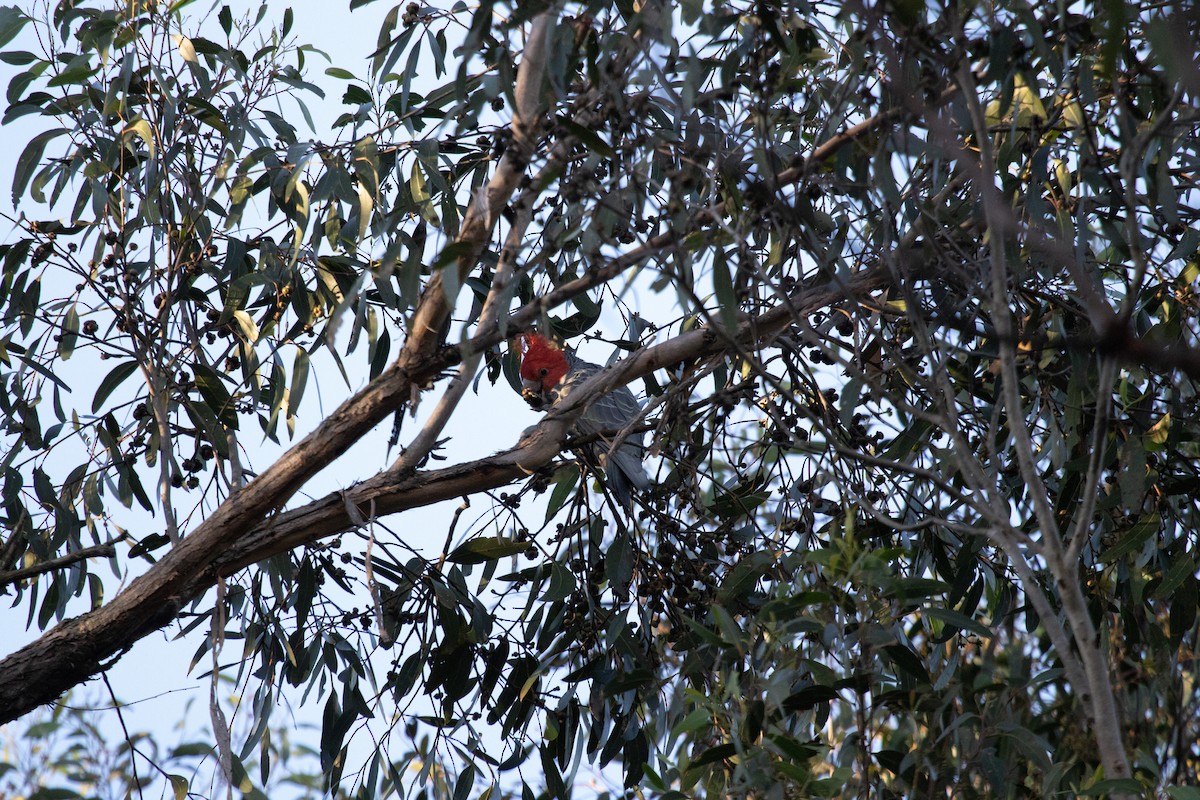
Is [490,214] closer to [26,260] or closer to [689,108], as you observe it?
[689,108]

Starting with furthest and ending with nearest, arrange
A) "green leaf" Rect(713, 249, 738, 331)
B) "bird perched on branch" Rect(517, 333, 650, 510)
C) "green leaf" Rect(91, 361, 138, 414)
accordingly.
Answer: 1. "bird perched on branch" Rect(517, 333, 650, 510)
2. "green leaf" Rect(91, 361, 138, 414)
3. "green leaf" Rect(713, 249, 738, 331)

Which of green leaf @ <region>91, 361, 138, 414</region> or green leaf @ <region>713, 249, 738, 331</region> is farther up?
green leaf @ <region>91, 361, 138, 414</region>

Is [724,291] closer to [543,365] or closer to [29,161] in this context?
[29,161]

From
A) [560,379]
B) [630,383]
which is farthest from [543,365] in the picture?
[630,383]

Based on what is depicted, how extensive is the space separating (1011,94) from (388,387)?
1319 millimetres

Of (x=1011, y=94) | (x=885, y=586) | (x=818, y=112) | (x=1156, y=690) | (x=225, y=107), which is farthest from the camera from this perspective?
(x=1156, y=690)

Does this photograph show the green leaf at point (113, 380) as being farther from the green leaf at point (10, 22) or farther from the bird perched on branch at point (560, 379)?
the bird perched on branch at point (560, 379)

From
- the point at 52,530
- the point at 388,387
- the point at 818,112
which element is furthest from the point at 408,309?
the point at 52,530

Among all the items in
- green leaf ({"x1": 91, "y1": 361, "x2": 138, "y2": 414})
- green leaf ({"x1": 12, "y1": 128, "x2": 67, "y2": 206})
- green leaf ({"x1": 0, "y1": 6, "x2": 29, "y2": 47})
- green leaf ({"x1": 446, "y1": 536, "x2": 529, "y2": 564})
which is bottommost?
green leaf ({"x1": 446, "y1": 536, "x2": 529, "y2": 564})

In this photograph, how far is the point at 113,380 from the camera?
2.86 m

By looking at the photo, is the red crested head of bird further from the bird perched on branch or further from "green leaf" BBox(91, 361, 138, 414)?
"green leaf" BBox(91, 361, 138, 414)

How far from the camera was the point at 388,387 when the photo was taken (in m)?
2.34

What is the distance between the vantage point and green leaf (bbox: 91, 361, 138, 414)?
285cm

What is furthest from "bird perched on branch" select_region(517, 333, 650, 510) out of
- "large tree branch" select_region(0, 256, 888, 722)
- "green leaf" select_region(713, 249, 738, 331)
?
"green leaf" select_region(713, 249, 738, 331)
